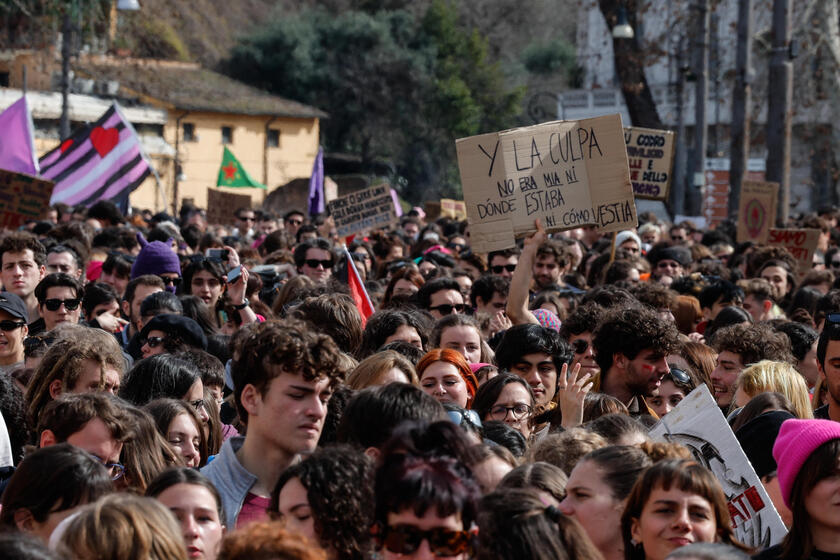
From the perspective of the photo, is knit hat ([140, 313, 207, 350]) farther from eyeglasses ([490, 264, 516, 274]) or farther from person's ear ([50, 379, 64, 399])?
eyeglasses ([490, 264, 516, 274])

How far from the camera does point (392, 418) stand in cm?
426

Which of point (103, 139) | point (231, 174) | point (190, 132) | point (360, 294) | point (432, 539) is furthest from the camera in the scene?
point (190, 132)

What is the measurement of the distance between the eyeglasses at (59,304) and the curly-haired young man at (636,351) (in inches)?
133

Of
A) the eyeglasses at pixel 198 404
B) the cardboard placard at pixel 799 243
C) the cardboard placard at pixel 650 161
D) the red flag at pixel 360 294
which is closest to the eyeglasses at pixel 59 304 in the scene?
the red flag at pixel 360 294

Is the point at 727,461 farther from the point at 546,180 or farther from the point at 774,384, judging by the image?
the point at 546,180

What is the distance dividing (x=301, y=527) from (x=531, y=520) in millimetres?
743

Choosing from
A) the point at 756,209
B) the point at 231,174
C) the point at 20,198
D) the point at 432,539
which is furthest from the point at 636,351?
the point at 231,174

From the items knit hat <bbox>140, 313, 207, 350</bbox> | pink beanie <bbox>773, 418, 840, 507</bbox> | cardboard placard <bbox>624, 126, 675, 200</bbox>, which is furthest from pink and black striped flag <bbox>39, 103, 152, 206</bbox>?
pink beanie <bbox>773, 418, 840, 507</bbox>

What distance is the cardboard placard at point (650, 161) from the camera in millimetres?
14242

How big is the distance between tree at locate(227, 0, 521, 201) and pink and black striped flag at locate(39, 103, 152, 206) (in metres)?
36.9

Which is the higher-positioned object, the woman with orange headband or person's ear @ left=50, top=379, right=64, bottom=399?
the woman with orange headband

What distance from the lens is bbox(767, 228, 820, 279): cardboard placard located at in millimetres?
13867

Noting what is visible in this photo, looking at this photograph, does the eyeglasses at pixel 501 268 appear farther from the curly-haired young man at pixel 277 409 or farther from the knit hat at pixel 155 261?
the curly-haired young man at pixel 277 409

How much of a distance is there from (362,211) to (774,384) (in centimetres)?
1056
